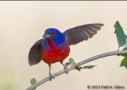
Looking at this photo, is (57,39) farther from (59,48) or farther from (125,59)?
(125,59)

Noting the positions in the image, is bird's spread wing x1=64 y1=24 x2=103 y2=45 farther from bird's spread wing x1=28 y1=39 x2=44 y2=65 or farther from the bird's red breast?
bird's spread wing x1=28 y1=39 x2=44 y2=65

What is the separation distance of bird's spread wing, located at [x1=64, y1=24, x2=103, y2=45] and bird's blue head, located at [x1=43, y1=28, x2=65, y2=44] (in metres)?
0.06

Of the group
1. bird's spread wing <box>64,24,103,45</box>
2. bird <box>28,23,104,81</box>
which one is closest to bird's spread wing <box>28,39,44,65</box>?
bird <box>28,23,104,81</box>

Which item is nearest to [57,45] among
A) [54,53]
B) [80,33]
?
[54,53]

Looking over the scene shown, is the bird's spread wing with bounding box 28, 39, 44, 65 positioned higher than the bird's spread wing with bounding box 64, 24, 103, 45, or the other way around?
the bird's spread wing with bounding box 64, 24, 103, 45

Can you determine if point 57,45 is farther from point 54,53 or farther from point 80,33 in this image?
point 80,33

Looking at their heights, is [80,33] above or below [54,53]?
above

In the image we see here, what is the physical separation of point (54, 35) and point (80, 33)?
167mm

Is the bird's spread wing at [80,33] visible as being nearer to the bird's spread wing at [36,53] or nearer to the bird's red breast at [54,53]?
the bird's red breast at [54,53]

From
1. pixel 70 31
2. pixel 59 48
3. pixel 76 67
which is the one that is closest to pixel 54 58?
pixel 59 48

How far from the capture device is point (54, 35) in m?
1.00

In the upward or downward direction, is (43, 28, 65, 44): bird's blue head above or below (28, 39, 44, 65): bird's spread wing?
above

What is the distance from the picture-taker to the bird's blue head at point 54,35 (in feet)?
3.08

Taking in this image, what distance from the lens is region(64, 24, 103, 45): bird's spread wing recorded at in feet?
3.19
